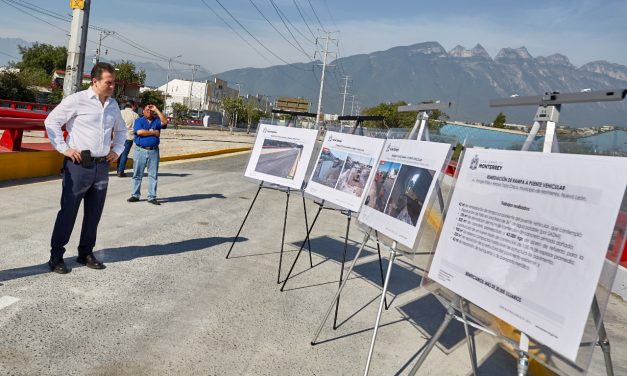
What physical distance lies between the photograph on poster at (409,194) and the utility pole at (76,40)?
9910mm

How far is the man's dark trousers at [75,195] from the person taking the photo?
484 centimetres

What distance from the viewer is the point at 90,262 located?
525cm

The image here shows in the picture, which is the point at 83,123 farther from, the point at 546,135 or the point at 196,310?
the point at 546,135

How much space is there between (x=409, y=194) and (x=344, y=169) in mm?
1522

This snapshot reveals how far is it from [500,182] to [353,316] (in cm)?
274

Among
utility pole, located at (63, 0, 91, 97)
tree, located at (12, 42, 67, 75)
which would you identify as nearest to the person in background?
utility pole, located at (63, 0, 91, 97)

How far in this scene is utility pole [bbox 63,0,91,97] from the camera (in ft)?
36.4

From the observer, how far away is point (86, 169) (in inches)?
192

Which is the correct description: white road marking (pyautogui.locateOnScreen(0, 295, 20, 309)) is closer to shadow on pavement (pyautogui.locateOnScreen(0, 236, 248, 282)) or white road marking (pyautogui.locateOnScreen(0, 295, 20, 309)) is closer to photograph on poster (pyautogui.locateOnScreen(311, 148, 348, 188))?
shadow on pavement (pyautogui.locateOnScreen(0, 236, 248, 282))

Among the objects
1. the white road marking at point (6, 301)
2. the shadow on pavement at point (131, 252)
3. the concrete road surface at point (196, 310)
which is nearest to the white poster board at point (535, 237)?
the concrete road surface at point (196, 310)

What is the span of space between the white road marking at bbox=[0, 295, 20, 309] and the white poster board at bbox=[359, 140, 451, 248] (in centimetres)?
313

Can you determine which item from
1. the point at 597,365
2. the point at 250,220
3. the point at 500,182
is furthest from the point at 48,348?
the point at 250,220

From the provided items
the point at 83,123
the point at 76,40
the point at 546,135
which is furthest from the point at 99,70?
the point at 76,40

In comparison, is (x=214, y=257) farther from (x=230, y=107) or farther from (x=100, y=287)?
(x=230, y=107)
